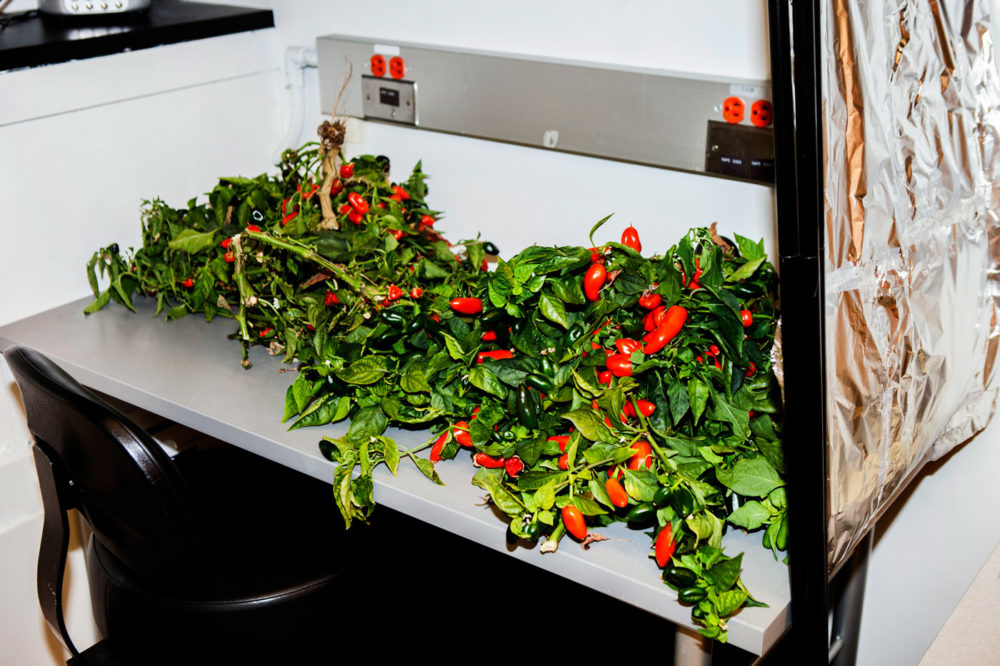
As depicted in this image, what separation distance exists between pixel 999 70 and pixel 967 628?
65cm

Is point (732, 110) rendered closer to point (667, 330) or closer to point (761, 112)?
point (761, 112)

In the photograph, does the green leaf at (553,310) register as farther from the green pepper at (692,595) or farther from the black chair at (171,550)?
the black chair at (171,550)

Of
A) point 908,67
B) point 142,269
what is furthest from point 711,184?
point 142,269

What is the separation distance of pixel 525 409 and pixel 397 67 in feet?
3.06

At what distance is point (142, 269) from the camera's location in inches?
62.8

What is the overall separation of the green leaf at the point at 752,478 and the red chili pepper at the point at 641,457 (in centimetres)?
7

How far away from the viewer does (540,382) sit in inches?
41.4

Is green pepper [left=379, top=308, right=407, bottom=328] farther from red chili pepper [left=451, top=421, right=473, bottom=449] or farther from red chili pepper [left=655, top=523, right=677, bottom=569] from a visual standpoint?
red chili pepper [left=655, top=523, right=677, bottom=569]

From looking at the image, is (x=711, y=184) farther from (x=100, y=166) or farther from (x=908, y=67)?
(x=100, y=166)

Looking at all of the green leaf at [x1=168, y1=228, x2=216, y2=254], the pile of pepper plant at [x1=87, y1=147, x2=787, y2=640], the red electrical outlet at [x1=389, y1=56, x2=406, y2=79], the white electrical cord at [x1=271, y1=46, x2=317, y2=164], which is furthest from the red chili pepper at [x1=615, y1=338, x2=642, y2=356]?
the white electrical cord at [x1=271, y1=46, x2=317, y2=164]

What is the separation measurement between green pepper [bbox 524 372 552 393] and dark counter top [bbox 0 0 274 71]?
3.41 ft

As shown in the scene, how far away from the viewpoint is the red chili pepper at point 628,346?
106 centimetres

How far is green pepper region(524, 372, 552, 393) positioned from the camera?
105 centimetres

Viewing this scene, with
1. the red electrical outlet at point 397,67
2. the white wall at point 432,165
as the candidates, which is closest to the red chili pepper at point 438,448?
the white wall at point 432,165
